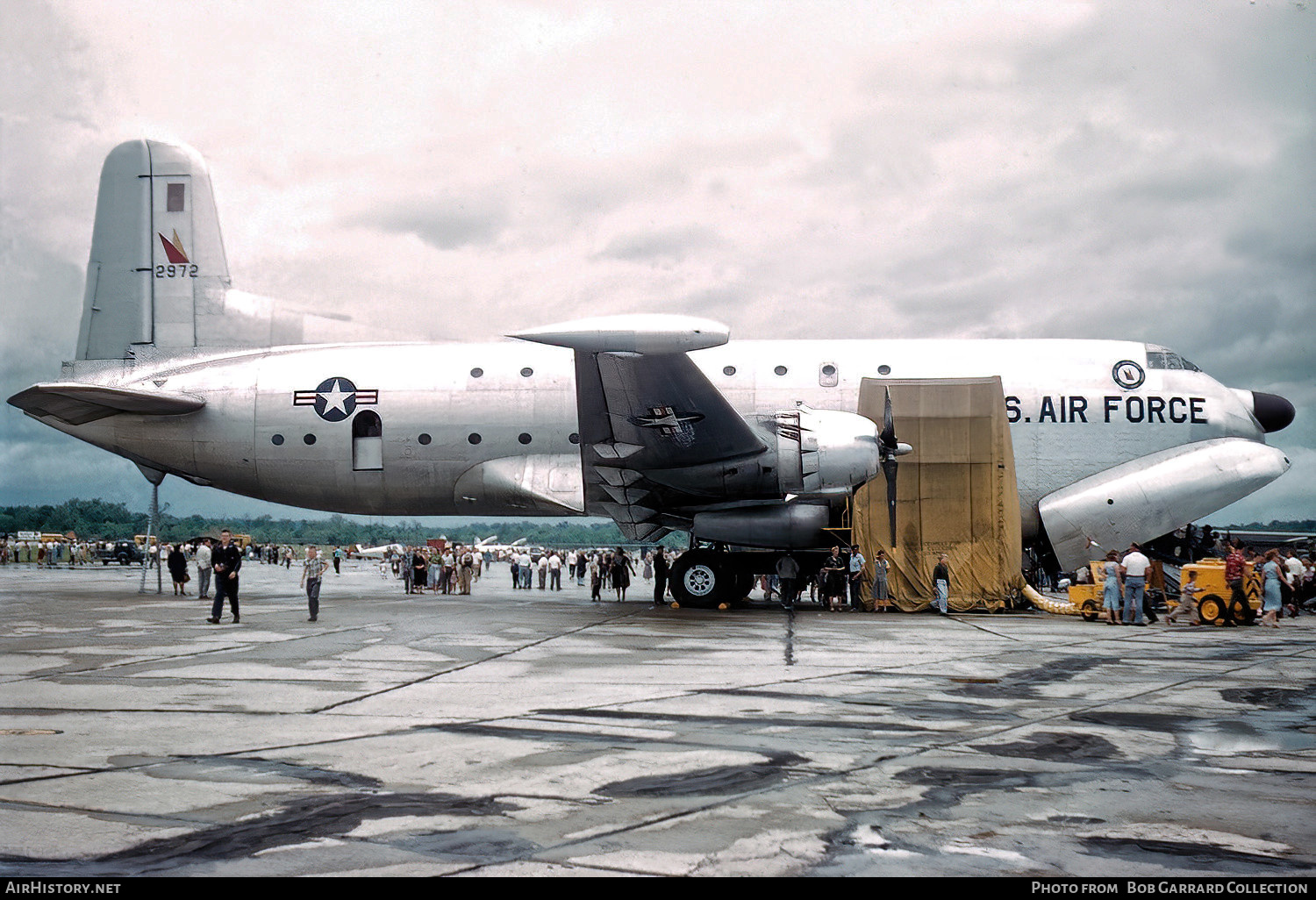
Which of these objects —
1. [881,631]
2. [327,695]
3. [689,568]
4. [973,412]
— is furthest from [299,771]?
[973,412]

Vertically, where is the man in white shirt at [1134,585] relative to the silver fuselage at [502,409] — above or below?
below

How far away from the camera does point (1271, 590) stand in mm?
18578

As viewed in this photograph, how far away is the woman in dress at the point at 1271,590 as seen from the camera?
18.5 m

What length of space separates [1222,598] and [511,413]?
14.5 m

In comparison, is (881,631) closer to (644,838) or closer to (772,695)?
(772,695)

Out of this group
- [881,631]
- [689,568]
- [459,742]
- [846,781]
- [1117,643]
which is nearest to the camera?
[846,781]

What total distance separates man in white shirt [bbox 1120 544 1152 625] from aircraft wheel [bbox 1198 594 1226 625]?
1708 millimetres

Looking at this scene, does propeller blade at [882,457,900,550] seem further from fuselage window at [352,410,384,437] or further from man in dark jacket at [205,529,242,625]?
man in dark jacket at [205,529,242,625]

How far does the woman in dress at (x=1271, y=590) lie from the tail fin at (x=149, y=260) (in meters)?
23.2

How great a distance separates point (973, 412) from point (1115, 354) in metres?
3.69

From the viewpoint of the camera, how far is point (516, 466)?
21438mm

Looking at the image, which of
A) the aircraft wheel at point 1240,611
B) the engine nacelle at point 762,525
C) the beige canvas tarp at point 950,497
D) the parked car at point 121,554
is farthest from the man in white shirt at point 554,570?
the parked car at point 121,554

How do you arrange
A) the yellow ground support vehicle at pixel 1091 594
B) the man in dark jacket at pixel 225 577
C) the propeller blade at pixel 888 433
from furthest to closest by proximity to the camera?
the yellow ground support vehicle at pixel 1091 594
the propeller blade at pixel 888 433
the man in dark jacket at pixel 225 577

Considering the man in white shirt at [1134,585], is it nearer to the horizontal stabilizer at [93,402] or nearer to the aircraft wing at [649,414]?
the aircraft wing at [649,414]
